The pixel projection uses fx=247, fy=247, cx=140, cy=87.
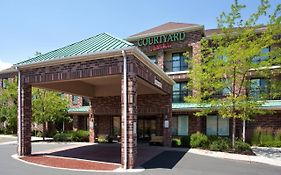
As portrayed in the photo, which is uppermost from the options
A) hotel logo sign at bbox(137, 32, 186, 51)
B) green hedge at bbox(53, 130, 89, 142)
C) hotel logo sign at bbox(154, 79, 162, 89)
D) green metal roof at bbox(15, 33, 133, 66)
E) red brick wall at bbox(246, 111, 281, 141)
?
hotel logo sign at bbox(137, 32, 186, 51)

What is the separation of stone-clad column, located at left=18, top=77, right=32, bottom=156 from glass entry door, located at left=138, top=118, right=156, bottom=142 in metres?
12.4

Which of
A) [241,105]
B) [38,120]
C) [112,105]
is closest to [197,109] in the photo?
[241,105]

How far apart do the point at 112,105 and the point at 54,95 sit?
7.33 meters

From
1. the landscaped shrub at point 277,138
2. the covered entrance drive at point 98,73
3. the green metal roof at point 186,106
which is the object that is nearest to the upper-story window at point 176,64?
the green metal roof at point 186,106

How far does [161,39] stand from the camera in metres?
25.6

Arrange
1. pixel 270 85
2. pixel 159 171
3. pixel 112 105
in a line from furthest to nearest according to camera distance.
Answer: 1. pixel 112 105
2. pixel 270 85
3. pixel 159 171

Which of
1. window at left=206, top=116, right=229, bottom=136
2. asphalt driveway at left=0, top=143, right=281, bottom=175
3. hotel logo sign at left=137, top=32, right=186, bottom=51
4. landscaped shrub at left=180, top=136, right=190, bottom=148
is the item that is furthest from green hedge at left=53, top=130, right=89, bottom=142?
window at left=206, top=116, right=229, bottom=136

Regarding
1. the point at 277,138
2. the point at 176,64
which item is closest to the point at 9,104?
the point at 176,64

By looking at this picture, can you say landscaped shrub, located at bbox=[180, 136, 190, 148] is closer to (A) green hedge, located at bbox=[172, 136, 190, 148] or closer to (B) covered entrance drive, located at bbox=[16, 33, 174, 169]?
(A) green hedge, located at bbox=[172, 136, 190, 148]

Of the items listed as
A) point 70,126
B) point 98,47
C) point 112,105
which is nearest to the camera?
point 98,47

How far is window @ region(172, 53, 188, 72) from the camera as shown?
84.2ft

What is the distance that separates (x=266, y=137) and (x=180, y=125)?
7.61m

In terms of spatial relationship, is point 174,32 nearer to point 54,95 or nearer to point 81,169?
point 54,95

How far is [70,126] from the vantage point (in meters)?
30.4
